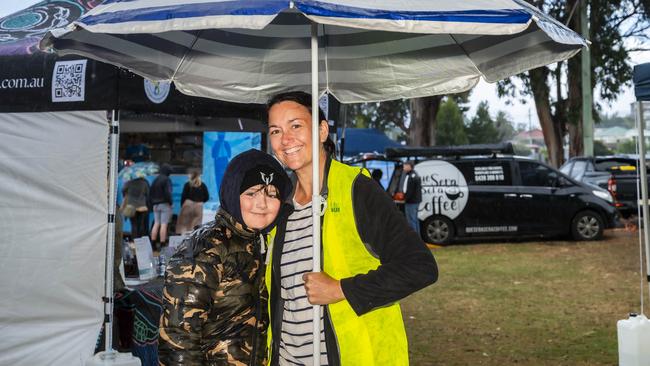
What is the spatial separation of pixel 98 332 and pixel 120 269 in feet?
1.91

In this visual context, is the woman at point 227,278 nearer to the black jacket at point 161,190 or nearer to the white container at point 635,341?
the white container at point 635,341

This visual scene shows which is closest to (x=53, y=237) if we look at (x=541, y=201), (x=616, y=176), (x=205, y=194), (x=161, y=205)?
(x=205, y=194)

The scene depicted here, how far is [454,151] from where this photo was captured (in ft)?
48.7

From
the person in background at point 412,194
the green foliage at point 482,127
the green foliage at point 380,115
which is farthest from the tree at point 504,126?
the person in background at point 412,194

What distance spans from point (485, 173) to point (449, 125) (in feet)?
178

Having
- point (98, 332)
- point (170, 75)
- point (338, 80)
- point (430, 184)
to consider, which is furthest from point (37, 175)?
point (430, 184)

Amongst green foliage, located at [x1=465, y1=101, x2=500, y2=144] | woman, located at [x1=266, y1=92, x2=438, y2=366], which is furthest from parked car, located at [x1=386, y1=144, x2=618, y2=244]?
green foliage, located at [x1=465, y1=101, x2=500, y2=144]

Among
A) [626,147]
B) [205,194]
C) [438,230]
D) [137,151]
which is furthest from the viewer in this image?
[626,147]

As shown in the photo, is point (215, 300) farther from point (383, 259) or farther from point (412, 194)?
point (412, 194)

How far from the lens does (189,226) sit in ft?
36.3

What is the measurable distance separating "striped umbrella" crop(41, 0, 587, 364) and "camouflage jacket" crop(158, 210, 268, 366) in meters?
0.27

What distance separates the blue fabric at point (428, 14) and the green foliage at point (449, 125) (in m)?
65.7

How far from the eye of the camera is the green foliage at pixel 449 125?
67.1 meters

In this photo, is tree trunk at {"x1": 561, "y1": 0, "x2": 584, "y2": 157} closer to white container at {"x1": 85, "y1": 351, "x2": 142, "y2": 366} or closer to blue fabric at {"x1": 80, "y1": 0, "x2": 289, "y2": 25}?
white container at {"x1": 85, "y1": 351, "x2": 142, "y2": 366}
